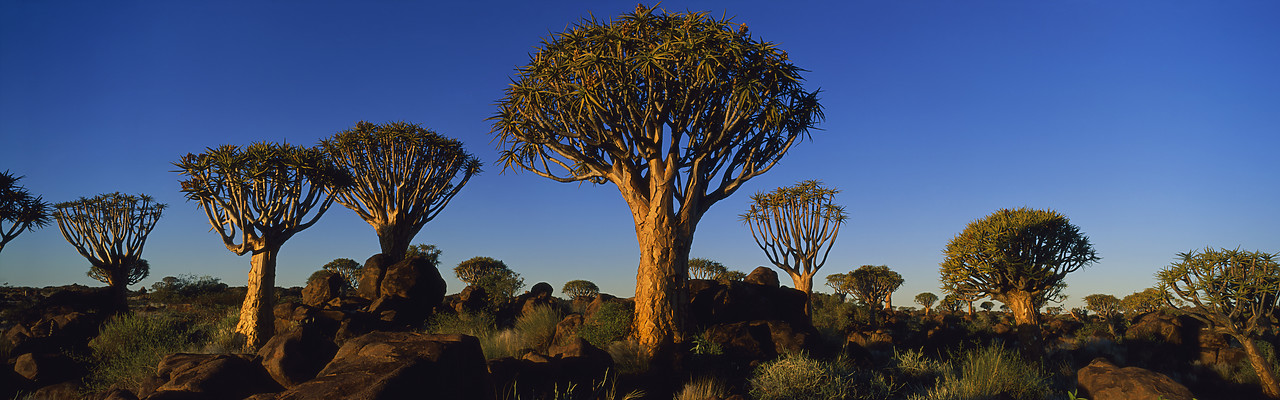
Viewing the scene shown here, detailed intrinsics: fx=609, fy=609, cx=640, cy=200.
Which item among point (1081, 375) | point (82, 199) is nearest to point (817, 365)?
point (1081, 375)

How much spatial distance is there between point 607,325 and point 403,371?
697 centimetres

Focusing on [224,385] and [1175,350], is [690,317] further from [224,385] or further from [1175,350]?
[1175,350]

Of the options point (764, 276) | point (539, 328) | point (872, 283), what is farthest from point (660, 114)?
point (872, 283)

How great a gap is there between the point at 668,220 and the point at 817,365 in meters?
3.91

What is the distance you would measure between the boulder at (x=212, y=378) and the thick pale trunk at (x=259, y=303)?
6696 mm

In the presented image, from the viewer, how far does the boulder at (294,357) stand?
27.9 feet

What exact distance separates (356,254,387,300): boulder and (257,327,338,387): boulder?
32.8 ft

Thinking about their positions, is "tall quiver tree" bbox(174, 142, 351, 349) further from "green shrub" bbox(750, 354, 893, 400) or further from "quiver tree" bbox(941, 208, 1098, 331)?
"quiver tree" bbox(941, 208, 1098, 331)

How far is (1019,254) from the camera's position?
1917 cm

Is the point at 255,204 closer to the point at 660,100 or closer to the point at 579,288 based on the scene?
the point at 660,100

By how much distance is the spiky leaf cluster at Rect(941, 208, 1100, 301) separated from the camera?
18656mm

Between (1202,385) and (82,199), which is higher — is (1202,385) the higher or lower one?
the lower one

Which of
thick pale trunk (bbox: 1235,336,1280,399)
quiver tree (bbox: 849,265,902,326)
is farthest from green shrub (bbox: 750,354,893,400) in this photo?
quiver tree (bbox: 849,265,902,326)

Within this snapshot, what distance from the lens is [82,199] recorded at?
995 inches
